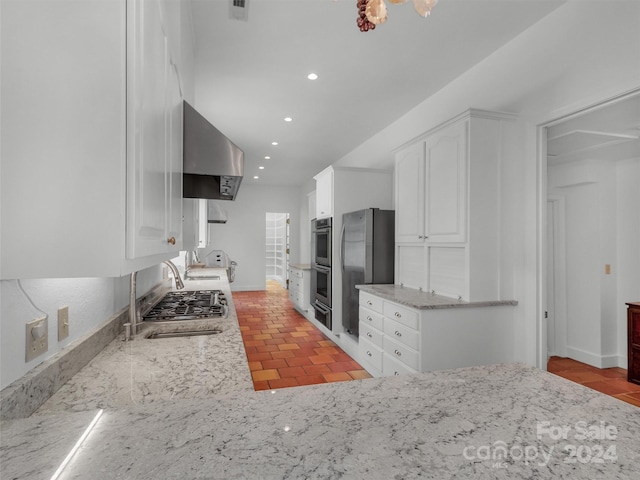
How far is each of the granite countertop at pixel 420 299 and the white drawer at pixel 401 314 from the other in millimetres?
58

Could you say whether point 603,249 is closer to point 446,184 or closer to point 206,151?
point 446,184

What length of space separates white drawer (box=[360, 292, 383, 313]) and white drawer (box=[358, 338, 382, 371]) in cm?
34

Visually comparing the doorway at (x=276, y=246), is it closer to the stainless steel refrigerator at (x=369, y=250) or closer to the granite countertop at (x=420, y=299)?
the stainless steel refrigerator at (x=369, y=250)

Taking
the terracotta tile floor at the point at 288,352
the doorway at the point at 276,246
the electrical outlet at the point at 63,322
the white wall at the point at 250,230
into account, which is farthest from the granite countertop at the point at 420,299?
the doorway at the point at 276,246

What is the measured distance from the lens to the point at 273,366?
142 inches

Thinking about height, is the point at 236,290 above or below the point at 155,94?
below

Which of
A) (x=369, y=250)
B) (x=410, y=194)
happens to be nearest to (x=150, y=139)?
(x=410, y=194)

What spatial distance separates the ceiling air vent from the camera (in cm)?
208

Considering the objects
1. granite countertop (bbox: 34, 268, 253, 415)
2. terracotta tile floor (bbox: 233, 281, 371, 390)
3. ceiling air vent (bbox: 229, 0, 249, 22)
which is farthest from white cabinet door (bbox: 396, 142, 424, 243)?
granite countertop (bbox: 34, 268, 253, 415)

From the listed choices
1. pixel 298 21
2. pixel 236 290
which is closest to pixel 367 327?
pixel 298 21

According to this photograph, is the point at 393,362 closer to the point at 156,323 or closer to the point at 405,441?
the point at 156,323

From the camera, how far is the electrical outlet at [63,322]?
1080 mm

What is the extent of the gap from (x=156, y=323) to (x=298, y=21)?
2037 millimetres

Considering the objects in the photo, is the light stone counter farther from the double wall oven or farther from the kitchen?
the double wall oven
